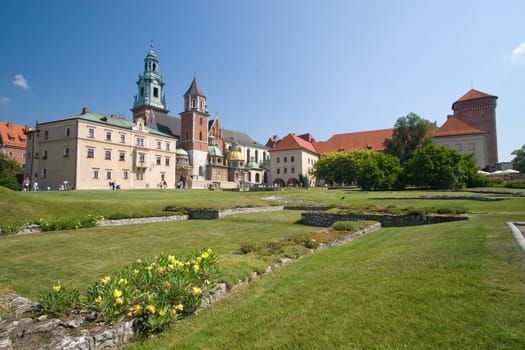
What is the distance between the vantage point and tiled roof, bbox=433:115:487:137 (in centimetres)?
7375

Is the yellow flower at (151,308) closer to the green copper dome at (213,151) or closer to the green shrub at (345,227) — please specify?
the green shrub at (345,227)

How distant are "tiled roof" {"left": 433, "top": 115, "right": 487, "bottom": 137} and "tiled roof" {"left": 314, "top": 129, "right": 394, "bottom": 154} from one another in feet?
44.0

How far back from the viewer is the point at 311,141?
10206 centimetres

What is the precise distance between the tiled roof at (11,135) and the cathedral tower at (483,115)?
114 meters

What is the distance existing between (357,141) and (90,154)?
70.6 metres

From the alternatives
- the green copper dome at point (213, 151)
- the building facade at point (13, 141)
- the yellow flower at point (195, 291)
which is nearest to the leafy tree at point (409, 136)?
the green copper dome at point (213, 151)

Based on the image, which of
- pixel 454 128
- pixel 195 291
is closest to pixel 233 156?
pixel 454 128

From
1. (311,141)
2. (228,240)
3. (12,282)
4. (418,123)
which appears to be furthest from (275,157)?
(12,282)

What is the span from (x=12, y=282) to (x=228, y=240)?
22.4 ft

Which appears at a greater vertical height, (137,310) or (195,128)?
(195,128)

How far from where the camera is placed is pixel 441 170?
41.8 metres

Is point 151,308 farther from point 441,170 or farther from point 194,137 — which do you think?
point 194,137

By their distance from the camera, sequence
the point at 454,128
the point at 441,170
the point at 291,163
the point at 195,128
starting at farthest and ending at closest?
1. the point at 291,163
2. the point at 454,128
3. the point at 195,128
4. the point at 441,170

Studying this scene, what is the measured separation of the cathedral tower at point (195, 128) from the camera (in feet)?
240
